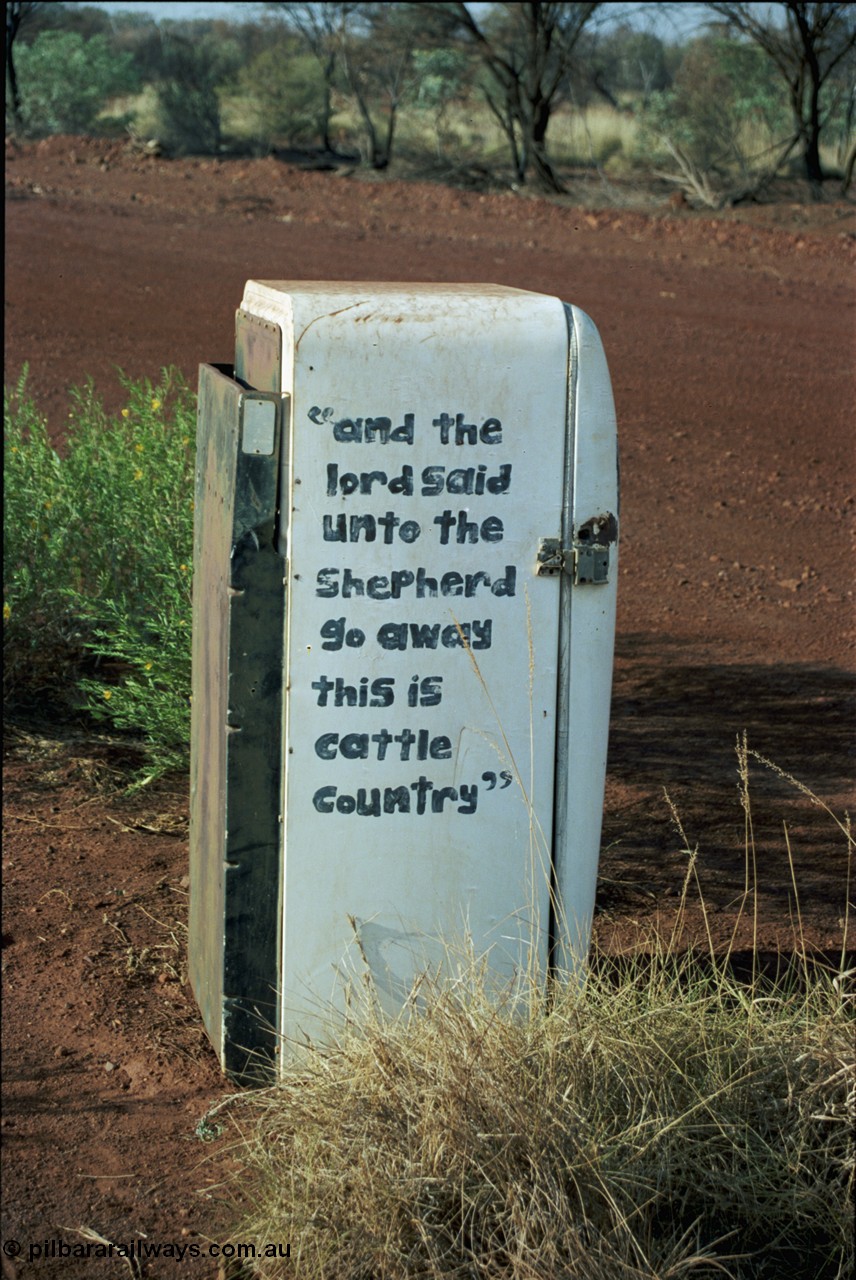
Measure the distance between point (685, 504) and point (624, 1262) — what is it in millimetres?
5406

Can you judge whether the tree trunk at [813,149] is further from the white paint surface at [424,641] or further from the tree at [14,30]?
the white paint surface at [424,641]

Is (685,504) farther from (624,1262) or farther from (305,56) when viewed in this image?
(305,56)

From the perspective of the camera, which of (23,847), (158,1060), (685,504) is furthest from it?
(685,504)

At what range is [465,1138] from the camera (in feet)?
7.42

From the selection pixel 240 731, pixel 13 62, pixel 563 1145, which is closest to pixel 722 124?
pixel 13 62

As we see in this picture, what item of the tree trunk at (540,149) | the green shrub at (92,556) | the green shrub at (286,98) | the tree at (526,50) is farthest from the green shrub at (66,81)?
the green shrub at (92,556)

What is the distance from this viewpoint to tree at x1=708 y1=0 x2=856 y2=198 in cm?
1662

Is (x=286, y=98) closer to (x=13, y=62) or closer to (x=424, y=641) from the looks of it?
(x=13, y=62)

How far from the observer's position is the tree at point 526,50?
17.5m

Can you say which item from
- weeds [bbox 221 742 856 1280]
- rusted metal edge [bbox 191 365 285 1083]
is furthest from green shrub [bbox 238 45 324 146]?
weeds [bbox 221 742 856 1280]

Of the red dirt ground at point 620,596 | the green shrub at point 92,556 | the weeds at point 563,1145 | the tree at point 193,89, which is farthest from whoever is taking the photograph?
the tree at point 193,89

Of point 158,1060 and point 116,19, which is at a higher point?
point 116,19

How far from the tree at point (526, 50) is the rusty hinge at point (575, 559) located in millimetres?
15239

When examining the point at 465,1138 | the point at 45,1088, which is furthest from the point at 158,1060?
the point at 465,1138
